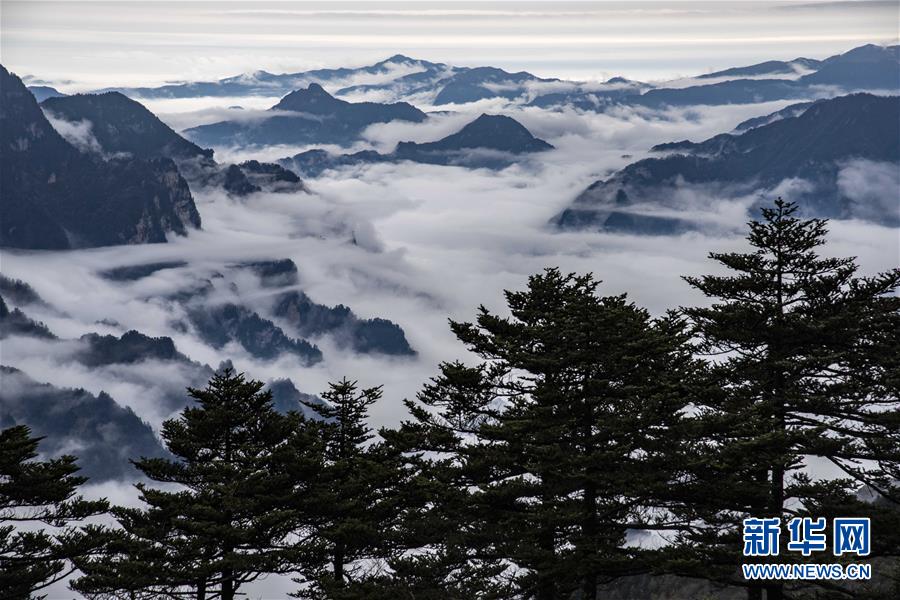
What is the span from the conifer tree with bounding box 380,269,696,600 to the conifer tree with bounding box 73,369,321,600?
252 inches

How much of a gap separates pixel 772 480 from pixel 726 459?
3.31 m

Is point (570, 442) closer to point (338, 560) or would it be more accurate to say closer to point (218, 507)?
point (338, 560)

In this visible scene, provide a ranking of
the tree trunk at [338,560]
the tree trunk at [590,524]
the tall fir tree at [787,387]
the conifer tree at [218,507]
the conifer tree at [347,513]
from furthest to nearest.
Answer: the tree trunk at [338,560] → the conifer tree at [347,513] → the conifer tree at [218,507] → the tree trunk at [590,524] → the tall fir tree at [787,387]

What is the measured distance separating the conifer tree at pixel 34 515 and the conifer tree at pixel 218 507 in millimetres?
1135

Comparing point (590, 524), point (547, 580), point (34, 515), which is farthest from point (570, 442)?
point (34, 515)

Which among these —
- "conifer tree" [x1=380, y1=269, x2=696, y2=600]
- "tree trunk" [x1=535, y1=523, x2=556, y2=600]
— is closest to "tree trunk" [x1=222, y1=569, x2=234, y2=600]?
"conifer tree" [x1=380, y1=269, x2=696, y2=600]

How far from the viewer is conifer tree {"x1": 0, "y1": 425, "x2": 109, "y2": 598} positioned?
3600cm

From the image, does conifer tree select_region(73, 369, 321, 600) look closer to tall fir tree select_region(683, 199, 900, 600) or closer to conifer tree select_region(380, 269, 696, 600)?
conifer tree select_region(380, 269, 696, 600)

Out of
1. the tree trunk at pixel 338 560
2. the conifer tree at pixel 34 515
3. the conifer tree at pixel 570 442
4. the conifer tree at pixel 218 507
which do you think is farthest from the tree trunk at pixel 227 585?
the conifer tree at pixel 570 442

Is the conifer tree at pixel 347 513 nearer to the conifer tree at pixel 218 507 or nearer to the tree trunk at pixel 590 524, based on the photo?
the conifer tree at pixel 218 507

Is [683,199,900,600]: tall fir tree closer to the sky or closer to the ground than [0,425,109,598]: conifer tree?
closer to the sky

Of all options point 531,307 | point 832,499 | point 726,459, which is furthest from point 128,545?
point 832,499

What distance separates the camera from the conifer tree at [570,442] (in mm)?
33281

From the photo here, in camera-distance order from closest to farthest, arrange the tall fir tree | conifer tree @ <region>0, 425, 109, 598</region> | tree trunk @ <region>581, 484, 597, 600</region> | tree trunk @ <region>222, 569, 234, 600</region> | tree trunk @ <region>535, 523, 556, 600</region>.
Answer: the tall fir tree < tree trunk @ <region>581, 484, 597, 600</region> < tree trunk @ <region>535, 523, 556, 600</region> < conifer tree @ <region>0, 425, 109, 598</region> < tree trunk @ <region>222, 569, 234, 600</region>
